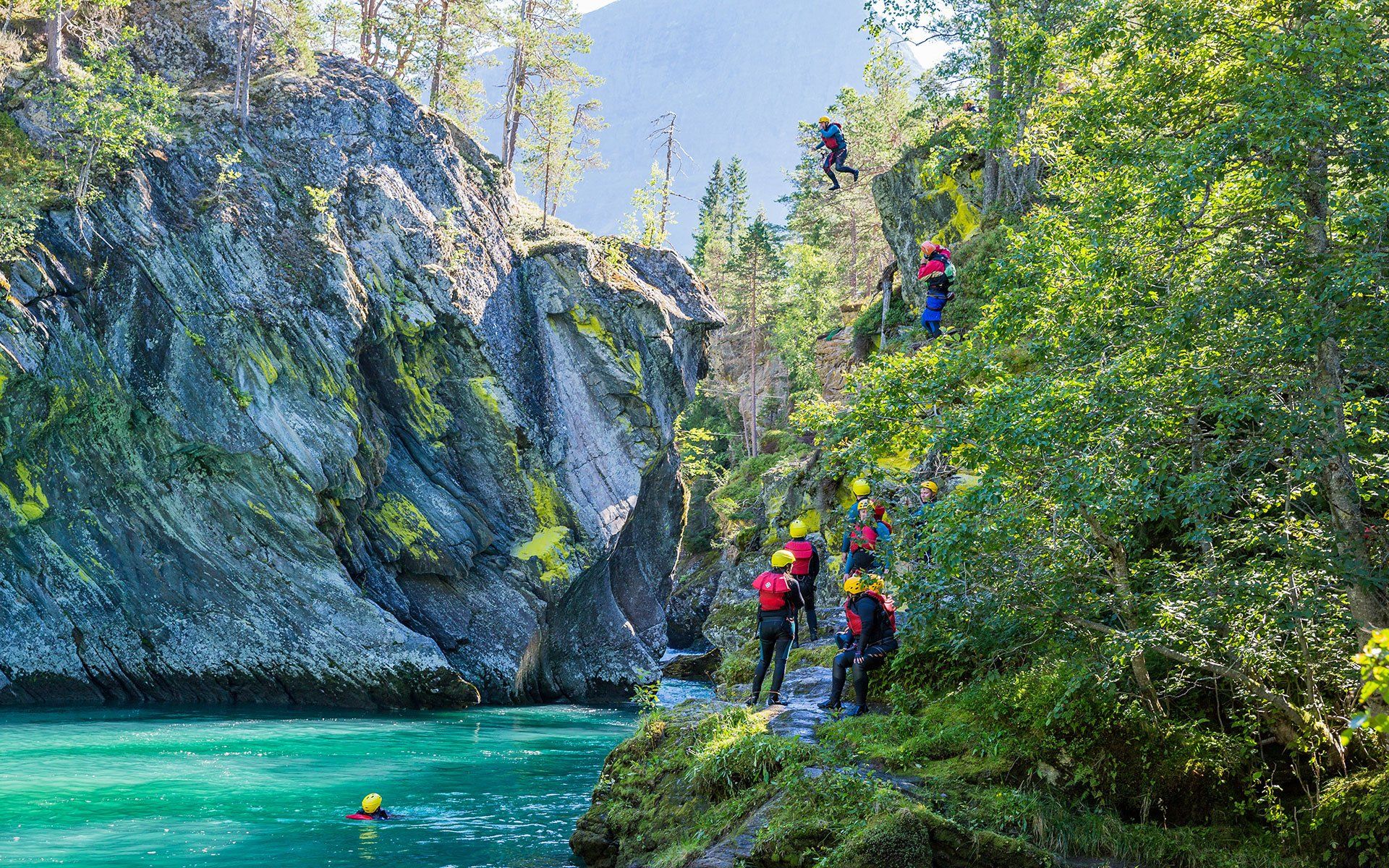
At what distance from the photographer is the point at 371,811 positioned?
1392 cm

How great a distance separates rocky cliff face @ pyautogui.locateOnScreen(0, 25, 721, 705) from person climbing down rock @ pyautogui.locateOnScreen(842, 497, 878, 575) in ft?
50.5

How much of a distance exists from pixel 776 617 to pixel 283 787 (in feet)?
30.2

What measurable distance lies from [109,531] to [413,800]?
47.2ft

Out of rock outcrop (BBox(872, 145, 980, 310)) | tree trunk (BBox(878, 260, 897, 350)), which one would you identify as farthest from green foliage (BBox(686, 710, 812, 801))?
rock outcrop (BBox(872, 145, 980, 310))

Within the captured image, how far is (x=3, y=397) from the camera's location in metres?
23.0

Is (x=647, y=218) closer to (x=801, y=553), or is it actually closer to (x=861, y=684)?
(x=801, y=553)

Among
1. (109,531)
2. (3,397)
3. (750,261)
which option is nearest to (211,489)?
(109,531)

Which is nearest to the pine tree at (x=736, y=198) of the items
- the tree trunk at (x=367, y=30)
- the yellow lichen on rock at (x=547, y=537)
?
the tree trunk at (x=367, y=30)

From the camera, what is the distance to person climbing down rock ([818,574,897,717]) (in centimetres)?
1201

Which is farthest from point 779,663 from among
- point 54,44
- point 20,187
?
point 54,44

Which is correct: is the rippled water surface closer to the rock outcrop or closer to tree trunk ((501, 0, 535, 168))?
the rock outcrop

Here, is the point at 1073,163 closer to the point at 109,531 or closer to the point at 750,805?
the point at 750,805

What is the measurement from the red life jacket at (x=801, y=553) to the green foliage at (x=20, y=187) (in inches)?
821

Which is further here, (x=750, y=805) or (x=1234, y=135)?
(x=750, y=805)
